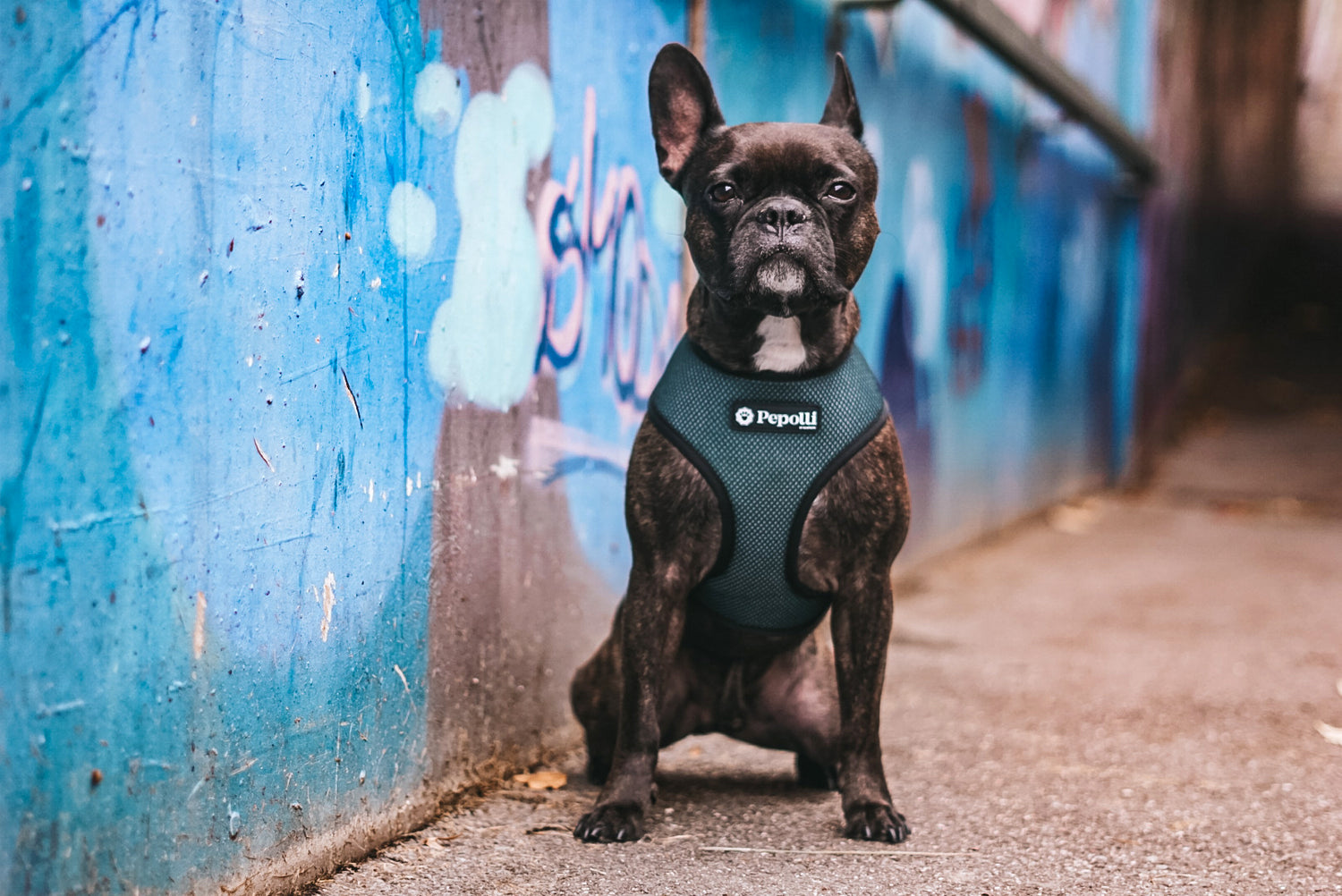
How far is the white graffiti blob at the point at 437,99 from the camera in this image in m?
2.88

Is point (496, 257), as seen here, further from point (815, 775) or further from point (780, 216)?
point (815, 775)

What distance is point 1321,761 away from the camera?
3.70 meters

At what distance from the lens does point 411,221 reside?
9.39ft

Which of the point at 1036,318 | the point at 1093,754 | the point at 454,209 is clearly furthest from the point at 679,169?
the point at 1036,318

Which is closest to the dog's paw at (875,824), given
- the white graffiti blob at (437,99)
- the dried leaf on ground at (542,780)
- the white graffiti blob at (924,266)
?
the dried leaf on ground at (542,780)

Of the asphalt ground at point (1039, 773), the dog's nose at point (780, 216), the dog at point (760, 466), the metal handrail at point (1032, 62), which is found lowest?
the asphalt ground at point (1039, 773)

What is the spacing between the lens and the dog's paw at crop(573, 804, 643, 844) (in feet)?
9.25

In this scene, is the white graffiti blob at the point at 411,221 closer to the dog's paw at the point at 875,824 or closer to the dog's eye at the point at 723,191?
the dog's eye at the point at 723,191

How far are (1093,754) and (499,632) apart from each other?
67.5 inches

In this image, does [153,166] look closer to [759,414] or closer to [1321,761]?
[759,414]

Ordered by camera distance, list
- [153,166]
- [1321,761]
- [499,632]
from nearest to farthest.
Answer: [153,166] < [499,632] < [1321,761]

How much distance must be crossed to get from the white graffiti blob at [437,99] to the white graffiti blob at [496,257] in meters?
0.05

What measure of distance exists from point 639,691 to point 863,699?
486mm

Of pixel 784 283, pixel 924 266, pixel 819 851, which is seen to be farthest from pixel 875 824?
pixel 924 266
